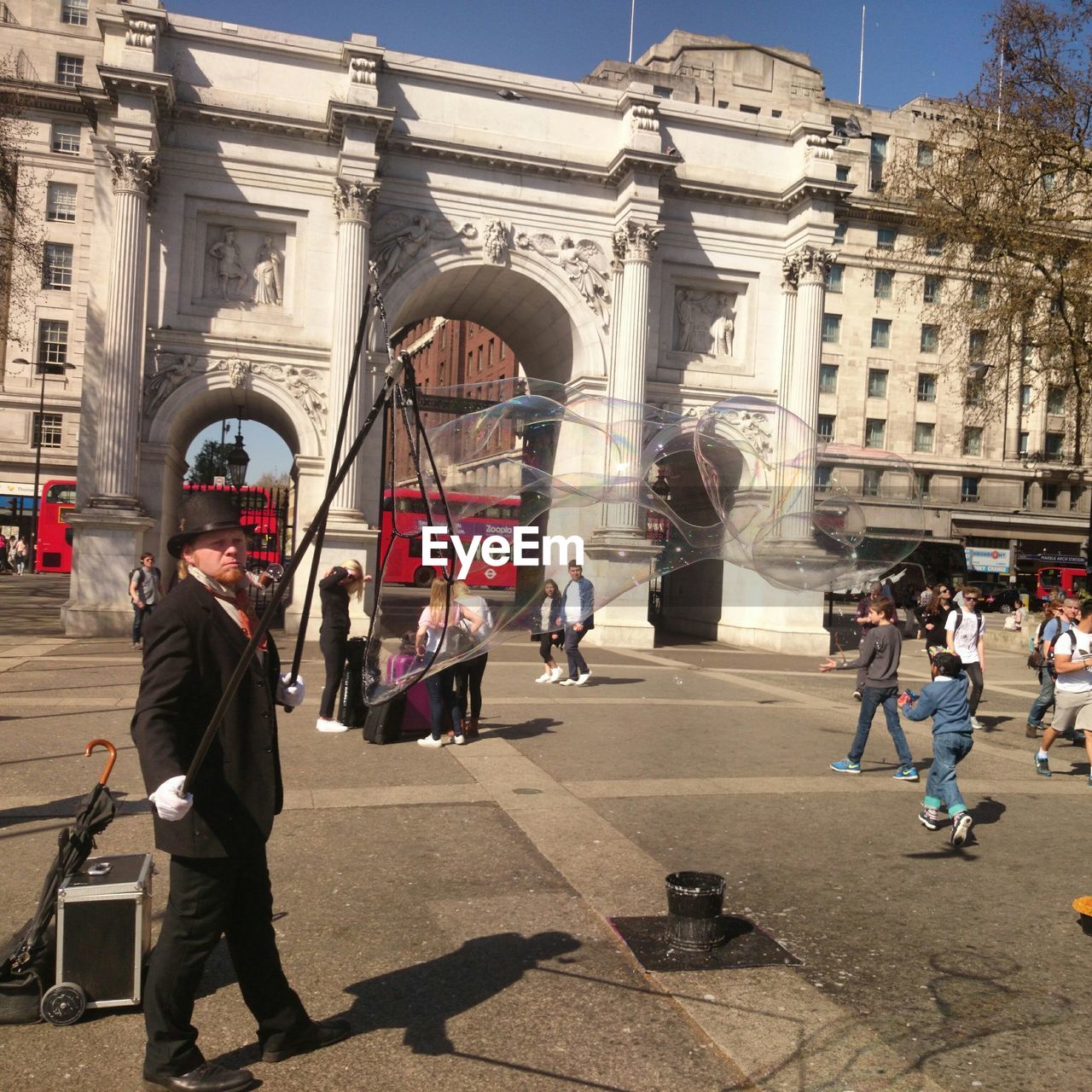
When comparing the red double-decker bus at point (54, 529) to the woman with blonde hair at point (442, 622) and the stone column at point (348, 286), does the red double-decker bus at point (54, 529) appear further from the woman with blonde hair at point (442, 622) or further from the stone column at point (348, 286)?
the woman with blonde hair at point (442, 622)

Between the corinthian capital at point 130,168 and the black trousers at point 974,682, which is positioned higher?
the corinthian capital at point 130,168

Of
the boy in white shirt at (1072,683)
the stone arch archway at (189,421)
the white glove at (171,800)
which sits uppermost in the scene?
the stone arch archway at (189,421)

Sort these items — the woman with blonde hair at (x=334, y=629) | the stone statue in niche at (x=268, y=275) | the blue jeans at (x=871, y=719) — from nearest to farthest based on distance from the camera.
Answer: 1. the blue jeans at (x=871, y=719)
2. the woman with blonde hair at (x=334, y=629)
3. the stone statue in niche at (x=268, y=275)

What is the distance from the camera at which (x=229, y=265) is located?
25.1 meters

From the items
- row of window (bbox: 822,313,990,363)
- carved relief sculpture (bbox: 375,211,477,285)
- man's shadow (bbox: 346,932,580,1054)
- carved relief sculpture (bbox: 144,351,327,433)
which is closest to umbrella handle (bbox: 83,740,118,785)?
man's shadow (bbox: 346,932,580,1054)

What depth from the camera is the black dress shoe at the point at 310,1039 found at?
14.2 feet

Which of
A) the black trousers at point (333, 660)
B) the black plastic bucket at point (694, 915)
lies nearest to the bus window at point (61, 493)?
the black trousers at point (333, 660)

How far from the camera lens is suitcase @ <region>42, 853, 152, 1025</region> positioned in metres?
4.61

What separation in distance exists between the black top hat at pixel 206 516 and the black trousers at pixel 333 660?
8.33 metres

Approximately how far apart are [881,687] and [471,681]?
4462 millimetres

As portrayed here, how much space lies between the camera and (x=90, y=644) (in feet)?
69.2

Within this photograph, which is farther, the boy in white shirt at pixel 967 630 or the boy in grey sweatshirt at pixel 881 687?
the boy in white shirt at pixel 967 630

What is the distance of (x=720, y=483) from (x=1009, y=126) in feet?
52.2

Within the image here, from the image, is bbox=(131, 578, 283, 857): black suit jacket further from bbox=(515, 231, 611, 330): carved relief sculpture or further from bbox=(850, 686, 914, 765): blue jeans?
bbox=(515, 231, 611, 330): carved relief sculpture
